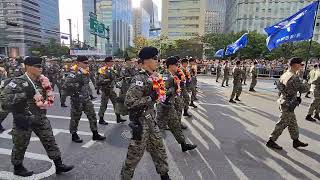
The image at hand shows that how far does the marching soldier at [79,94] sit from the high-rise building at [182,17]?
106855mm

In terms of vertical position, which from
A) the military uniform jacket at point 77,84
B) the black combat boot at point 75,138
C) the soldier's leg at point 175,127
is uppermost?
the military uniform jacket at point 77,84

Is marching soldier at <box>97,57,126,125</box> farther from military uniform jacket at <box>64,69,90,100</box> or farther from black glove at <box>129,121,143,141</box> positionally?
black glove at <box>129,121,143,141</box>

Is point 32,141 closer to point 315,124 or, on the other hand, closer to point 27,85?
point 27,85

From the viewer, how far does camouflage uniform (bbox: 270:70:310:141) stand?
538 cm

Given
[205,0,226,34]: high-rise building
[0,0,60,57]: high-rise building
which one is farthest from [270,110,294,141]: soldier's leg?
[205,0,226,34]: high-rise building

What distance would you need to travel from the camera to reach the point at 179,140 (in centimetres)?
545

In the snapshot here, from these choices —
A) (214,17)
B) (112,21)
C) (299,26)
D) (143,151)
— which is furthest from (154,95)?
(214,17)

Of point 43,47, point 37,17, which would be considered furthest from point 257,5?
point 37,17

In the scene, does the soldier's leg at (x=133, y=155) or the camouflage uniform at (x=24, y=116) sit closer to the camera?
the soldier's leg at (x=133, y=155)

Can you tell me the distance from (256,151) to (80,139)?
12.8ft

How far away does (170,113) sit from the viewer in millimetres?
5488

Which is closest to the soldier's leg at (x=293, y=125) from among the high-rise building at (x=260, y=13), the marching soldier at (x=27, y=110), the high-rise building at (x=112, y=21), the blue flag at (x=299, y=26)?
the blue flag at (x=299, y=26)

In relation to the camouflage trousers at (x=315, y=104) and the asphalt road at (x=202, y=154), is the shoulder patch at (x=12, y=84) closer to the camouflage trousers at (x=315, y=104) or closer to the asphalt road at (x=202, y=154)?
the asphalt road at (x=202, y=154)

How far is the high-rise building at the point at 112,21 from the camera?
253 ft
